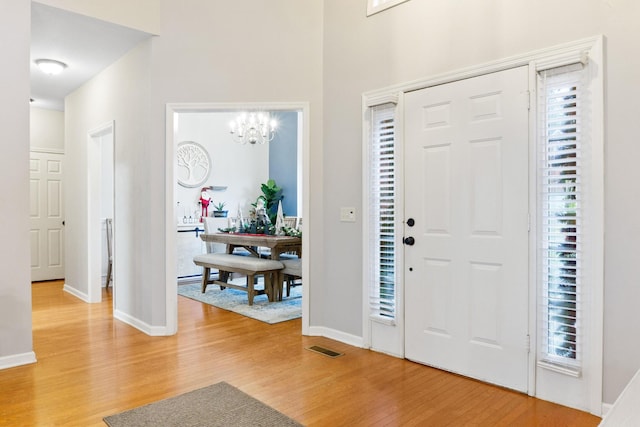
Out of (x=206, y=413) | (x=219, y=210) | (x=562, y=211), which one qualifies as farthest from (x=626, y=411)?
(x=219, y=210)

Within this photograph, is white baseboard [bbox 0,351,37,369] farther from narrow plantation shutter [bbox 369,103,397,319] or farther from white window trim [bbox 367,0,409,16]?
white window trim [bbox 367,0,409,16]

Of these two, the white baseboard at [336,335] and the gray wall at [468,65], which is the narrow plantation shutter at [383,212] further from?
the white baseboard at [336,335]

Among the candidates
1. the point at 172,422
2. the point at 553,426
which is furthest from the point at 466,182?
the point at 172,422

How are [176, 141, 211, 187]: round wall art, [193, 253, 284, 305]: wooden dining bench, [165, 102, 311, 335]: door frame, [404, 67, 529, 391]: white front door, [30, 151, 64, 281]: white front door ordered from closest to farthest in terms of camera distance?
[404, 67, 529, 391]: white front door
[165, 102, 311, 335]: door frame
[193, 253, 284, 305]: wooden dining bench
[30, 151, 64, 281]: white front door
[176, 141, 211, 187]: round wall art

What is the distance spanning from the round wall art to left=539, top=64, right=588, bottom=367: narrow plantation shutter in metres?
6.02

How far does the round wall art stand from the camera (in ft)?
24.0

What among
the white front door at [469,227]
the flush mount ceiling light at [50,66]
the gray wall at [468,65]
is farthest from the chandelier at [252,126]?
the white front door at [469,227]

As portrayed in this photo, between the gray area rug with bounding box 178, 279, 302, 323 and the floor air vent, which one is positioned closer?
the floor air vent

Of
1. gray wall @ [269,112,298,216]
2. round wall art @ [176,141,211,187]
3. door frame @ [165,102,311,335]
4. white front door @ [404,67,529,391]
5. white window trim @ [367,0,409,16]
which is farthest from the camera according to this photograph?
gray wall @ [269,112,298,216]

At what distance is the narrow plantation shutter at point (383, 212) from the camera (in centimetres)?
337

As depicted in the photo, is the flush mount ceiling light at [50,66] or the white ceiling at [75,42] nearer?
the white ceiling at [75,42]

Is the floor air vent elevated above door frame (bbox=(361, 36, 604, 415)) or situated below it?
below

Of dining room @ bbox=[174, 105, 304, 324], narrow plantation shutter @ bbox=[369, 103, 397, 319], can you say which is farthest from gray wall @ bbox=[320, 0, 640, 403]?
dining room @ bbox=[174, 105, 304, 324]

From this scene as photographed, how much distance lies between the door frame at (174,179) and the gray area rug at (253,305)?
0.77m
